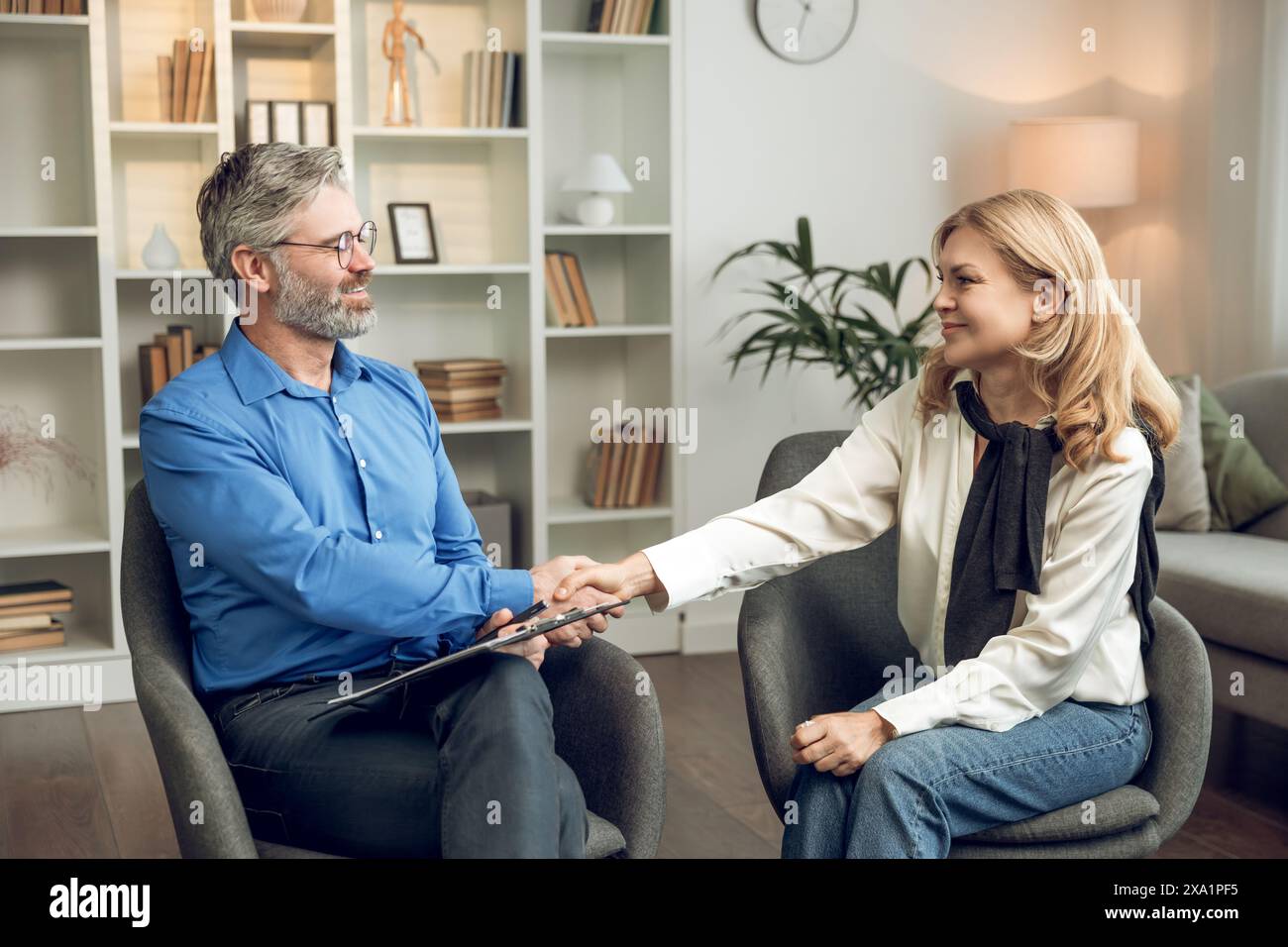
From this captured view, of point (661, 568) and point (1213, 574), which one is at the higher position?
point (661, 568)

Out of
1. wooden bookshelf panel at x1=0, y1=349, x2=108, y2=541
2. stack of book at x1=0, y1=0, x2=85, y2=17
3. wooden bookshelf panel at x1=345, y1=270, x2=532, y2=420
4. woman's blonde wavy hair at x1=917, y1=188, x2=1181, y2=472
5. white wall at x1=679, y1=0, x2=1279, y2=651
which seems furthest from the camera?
white wall at x1=679, y1=0, x2=1279, y2=651

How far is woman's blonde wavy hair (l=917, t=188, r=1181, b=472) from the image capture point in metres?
1.89

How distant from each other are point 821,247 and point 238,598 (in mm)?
3124

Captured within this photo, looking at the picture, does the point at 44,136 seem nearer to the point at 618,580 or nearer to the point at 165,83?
the point at 165,83

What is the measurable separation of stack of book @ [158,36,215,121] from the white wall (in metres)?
1.45

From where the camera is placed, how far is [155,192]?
13.6 ft

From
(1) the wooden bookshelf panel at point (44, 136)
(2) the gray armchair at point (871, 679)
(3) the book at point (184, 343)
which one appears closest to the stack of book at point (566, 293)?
(3) the book at point (184, 343)

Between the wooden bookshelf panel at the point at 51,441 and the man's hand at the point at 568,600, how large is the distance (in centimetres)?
240

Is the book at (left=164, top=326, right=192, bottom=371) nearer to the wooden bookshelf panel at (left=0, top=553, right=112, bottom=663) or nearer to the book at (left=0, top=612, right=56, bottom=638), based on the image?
the wooden bookshelf panel at (left=0, top=553, right=112, bottom=663)

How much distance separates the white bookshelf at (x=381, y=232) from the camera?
12.8 feet

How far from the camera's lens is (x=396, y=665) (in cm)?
195

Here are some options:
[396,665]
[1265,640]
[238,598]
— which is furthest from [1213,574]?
[238,598]

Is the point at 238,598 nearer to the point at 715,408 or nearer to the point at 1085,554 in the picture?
the point at 1085,554

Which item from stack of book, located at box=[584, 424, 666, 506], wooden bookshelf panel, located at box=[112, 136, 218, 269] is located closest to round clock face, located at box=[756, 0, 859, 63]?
stack of book, located at box=[584, 424, 666, 506]
